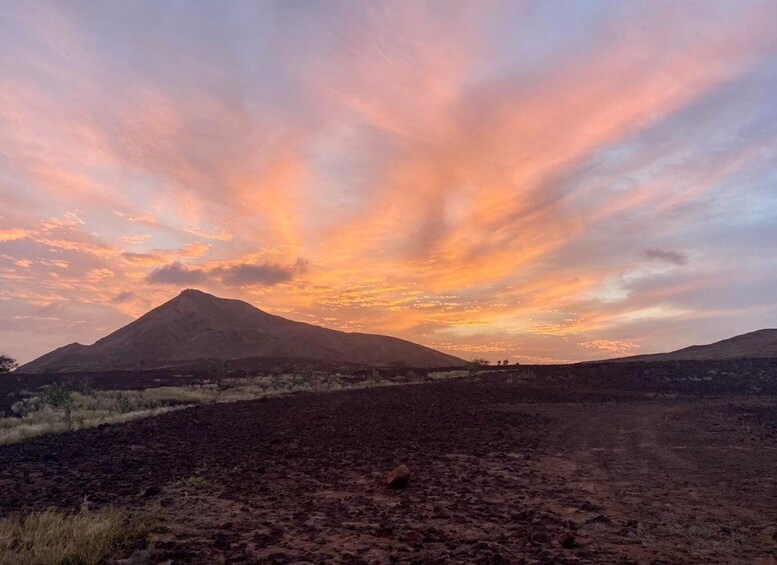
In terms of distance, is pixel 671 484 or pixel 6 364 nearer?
pixel 671 484

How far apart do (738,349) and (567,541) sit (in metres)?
78.9

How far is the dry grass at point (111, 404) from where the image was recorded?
2203 cm

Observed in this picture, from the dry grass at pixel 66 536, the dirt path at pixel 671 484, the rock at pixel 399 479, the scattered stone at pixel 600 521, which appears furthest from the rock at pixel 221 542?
the scattered stone at pixel 600 521

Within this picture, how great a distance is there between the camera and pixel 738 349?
239 feet

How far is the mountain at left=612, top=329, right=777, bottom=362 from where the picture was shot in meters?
65.2

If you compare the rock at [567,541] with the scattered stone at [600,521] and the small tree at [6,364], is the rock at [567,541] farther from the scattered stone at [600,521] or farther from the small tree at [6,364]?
the small tree at [6,364]

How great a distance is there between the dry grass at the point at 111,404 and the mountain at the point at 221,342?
181 feet

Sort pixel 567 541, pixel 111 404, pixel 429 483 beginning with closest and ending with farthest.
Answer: pixel 567 541 < pixel 429 483 < pixel 111 404

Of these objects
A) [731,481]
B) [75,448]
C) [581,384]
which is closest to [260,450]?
[75,448]

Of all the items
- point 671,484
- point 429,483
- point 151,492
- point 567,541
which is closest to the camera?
point 567,541

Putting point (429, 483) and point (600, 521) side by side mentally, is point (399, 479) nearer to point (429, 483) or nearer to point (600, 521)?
point (429, 483)

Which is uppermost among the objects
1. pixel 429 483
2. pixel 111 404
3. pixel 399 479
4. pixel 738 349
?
pixel 738 349

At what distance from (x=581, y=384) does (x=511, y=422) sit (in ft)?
73.0

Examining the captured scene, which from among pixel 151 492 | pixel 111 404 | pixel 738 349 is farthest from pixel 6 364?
pixel 738 349
